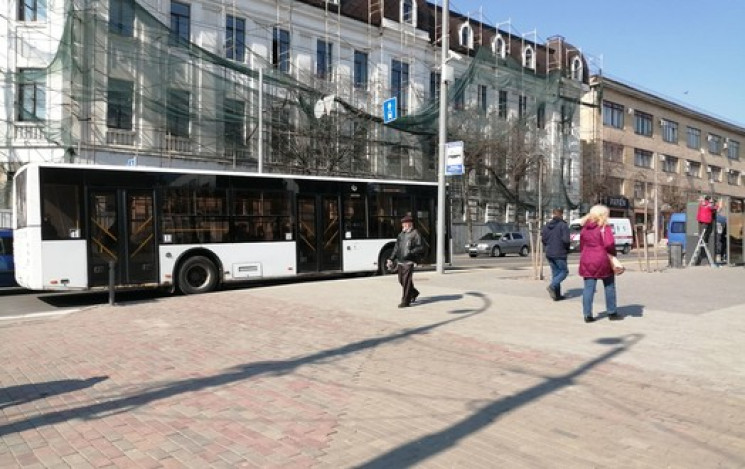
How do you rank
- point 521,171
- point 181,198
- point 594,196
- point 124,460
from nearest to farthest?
point 124,460 → point 181,198 → point 521,171 → point 594,196

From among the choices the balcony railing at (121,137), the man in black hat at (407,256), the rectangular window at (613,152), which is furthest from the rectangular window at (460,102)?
the man in black hat at (407,256)

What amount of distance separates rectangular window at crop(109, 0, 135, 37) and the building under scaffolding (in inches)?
2.4

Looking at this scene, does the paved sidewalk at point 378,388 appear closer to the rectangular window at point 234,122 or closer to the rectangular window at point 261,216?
the rectangular window at point 261,216

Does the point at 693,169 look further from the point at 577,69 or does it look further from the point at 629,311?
the point at 629,311

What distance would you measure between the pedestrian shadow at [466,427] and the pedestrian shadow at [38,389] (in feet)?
11.2

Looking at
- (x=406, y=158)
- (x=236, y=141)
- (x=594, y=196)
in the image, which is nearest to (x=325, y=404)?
(x=236, y=141)

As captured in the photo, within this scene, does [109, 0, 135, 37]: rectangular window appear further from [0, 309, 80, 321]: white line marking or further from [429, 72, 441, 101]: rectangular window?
[429, 72, 441, 101]: rectangular window

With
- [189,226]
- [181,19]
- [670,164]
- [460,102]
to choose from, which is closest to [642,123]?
[670,164]

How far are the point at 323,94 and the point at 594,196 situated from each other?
3133 centimetres

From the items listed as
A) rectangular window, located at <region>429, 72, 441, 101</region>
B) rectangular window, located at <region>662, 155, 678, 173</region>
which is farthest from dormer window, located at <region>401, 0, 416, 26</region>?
rectangular window, located at <region>662, 155, 678, 173</region>

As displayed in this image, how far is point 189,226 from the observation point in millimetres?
13750

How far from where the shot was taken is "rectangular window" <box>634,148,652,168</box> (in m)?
61.6

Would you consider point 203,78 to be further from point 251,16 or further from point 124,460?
point 124,460

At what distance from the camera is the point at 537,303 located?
10914 mm
